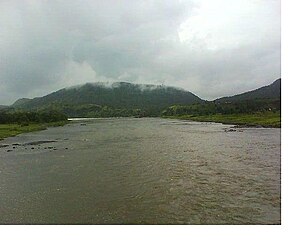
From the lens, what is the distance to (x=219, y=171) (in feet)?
18.5

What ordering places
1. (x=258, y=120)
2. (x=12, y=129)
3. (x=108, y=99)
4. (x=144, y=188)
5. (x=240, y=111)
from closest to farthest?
(x=144, y=188) < (x=12, y=129) < (x=258, y=120) < (x=240, y=111) < (x=108, y=99)

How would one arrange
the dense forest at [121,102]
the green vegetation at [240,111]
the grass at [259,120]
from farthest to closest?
the dense forest at [121,102] < the green vegetation at [240,111] < the grass at [259,120]

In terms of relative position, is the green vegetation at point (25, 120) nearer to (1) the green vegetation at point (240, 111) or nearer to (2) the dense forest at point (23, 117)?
(2) the dense forest at point (23, 117)

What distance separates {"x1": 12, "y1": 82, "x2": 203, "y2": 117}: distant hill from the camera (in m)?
64.8

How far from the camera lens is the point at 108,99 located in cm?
7981

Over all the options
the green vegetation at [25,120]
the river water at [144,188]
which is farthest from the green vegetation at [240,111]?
the river water at [144,188]

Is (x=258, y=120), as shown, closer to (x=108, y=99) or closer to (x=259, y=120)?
(x=259, y=120)

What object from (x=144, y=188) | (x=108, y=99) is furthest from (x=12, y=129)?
(x=108, y=99)

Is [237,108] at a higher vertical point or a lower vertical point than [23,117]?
higher

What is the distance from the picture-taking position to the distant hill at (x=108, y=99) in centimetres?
6481

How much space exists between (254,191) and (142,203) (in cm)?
154

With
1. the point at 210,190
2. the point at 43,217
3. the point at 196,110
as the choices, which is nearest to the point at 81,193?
the point at 43,217

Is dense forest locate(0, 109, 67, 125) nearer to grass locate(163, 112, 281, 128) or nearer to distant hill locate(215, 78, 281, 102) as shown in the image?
grass locate(163, 112, 281, 128)
